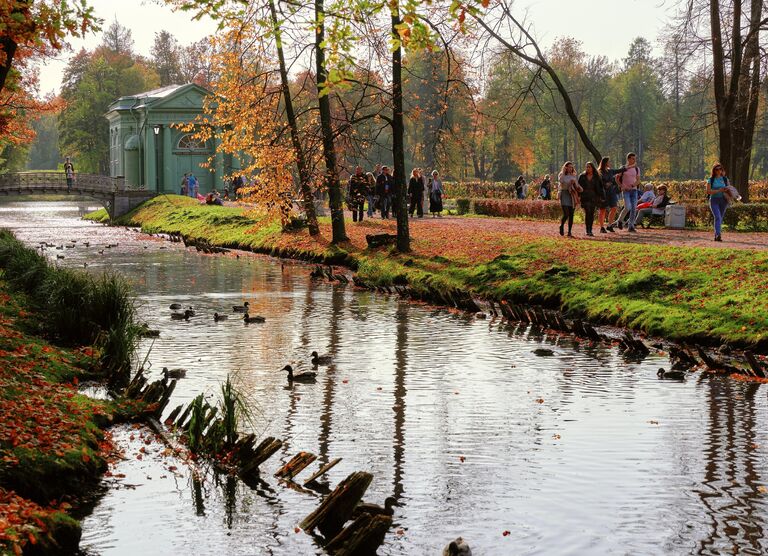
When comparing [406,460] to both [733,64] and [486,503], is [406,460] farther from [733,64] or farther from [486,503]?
[733,64]

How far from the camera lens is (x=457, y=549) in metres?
7.42

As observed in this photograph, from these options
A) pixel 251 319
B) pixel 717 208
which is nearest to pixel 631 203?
pixel 717 208

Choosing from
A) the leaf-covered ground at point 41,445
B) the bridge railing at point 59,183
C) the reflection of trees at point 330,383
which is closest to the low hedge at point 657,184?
the bridge railing at point 59,183

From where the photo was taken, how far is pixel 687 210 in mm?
29469

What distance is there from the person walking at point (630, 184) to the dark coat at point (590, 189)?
0.93 metres

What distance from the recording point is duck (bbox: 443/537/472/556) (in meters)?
7.41

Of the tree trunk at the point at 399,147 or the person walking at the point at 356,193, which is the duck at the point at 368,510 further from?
the person walking at the point at 356,193

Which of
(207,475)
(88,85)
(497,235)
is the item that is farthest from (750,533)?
(88,85)

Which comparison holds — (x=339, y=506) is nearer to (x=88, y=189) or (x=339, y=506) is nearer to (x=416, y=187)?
(x=416, y=187)

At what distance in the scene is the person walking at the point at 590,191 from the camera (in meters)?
26.7

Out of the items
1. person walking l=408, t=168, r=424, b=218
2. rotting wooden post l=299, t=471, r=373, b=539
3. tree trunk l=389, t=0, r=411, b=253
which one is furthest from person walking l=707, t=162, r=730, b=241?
rotting wooden post l=299, t=471, r=373, b=539

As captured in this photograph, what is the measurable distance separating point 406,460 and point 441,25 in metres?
16.1

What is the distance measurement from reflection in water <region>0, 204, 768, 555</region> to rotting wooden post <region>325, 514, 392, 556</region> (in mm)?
197

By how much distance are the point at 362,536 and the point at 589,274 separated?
1390cm
